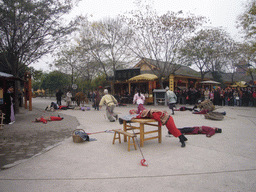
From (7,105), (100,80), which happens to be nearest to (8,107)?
(7,105)

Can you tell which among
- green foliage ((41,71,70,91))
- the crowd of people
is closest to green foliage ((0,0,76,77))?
the crowd of people

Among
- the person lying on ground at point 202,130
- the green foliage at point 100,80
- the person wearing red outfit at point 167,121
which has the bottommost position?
the person lying on ground at point 202,130

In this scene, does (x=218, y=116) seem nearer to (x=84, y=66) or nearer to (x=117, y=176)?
(x=117, y=176)

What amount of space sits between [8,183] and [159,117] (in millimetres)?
3688

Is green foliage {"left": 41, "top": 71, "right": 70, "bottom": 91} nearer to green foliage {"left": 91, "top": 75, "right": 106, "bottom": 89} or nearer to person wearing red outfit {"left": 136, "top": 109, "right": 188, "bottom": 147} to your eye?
green foliage {"left": 91, "top": 75, "right": 106, "bottom": 89}

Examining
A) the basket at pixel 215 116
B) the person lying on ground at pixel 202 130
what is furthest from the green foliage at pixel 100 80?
the person lying on ground at pixel 202 130

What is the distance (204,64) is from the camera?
27953 mm

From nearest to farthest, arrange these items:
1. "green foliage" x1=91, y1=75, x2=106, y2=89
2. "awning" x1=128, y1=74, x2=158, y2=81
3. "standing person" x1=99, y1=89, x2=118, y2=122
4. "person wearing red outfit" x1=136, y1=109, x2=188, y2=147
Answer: "person wearing red outfit" x1=136, y1=109, x2=188, y2=147, "standing person" x1=99, y1=89, x2=118, y2=122, "awning" x1=128, y1=74, x2=158, y2=81, "green foliage" x1=91, y1=75, x2=106, y2=89

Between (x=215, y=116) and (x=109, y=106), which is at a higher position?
(x=109, y=106)

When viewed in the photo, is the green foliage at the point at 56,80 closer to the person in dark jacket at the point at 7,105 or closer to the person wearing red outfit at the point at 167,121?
the person in dark jacket at the point at 7,105

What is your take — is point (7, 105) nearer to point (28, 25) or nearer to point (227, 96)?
point (28, 25)

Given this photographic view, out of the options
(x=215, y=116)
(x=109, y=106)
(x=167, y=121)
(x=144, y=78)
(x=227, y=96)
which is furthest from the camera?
(x=144, y=78)

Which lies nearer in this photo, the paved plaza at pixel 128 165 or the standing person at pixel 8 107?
the paved plaza at pixel 128 165

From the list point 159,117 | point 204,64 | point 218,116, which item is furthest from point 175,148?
point 204,64
